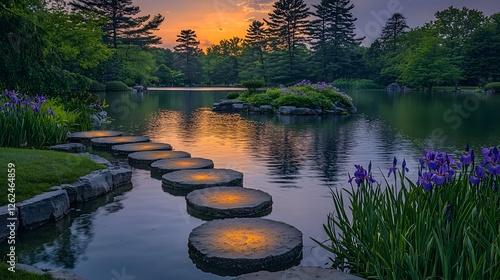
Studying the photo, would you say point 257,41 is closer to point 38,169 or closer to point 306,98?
point 306,98

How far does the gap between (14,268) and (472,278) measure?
12.8ft

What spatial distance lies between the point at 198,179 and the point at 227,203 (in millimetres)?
1590

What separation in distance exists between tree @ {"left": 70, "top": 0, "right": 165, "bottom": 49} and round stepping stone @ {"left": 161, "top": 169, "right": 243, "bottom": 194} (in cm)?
5439

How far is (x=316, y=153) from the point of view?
39.9 feet

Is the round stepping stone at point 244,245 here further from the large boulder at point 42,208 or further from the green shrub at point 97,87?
the green shrub at point 97,87

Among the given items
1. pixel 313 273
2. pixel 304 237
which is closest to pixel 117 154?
pixel 304 237

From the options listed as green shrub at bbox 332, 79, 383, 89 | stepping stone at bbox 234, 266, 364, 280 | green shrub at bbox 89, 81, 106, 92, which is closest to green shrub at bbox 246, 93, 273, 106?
stepping stone at bbox 234, 266, 364, 280

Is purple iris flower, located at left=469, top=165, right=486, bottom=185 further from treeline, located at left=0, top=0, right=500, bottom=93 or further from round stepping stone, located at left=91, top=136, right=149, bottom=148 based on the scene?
treeline, located at left=0, top=0, right=500, bottom=93

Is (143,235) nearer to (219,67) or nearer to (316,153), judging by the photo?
(316,153)

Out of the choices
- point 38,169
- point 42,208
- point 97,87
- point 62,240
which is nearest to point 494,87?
point 97,87

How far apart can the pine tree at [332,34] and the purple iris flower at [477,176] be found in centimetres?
6424

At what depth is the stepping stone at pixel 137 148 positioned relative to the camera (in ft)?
37.1

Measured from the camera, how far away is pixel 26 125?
10328mm

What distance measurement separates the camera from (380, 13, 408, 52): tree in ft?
243
